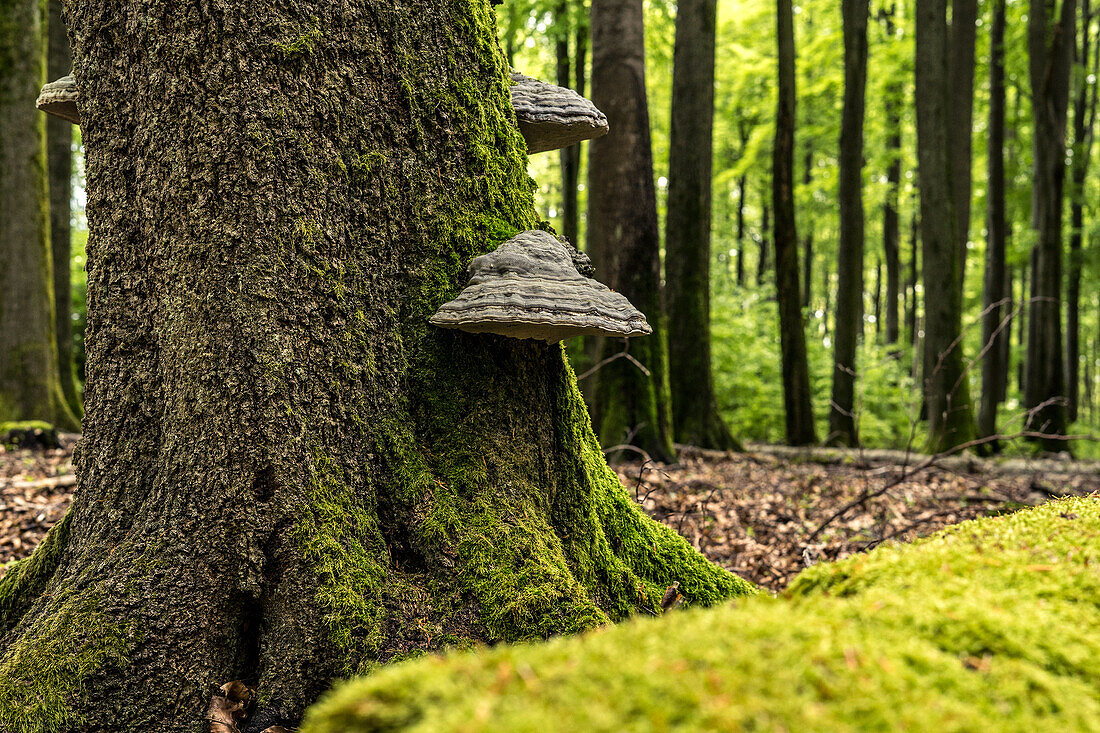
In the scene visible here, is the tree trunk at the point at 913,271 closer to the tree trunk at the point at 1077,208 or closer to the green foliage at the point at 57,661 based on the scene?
the tree trunk at the point at 1077,208

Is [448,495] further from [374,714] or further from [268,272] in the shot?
[374,714]

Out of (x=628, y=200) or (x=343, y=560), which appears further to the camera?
(x=628, y=200)

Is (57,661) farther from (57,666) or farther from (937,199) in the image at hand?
(937,199)

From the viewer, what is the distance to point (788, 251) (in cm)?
1080

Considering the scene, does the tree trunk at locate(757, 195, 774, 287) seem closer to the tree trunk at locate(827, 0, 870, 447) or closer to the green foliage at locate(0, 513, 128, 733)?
the tree trunk at locate(827, 0, 870, 447)

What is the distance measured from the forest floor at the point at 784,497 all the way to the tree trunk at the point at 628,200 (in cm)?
76

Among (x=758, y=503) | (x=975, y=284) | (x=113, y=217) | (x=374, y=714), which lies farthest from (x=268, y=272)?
(x=975, y=284)

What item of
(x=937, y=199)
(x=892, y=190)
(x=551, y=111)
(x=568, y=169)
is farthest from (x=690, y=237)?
(x=892, y=190)

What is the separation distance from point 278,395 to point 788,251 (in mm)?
9891

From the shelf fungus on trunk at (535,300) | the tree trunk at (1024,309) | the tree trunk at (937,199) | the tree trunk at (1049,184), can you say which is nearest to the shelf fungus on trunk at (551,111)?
the shelf fungus on trunk at (535,300)

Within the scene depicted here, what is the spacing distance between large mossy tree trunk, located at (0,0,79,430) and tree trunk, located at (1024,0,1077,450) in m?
15.3

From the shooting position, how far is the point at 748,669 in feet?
3.13

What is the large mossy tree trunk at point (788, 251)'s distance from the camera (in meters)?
10.7

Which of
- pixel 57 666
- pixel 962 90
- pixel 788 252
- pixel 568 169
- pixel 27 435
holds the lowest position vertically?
pixel 27 435
